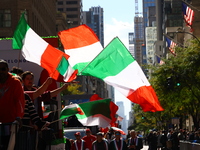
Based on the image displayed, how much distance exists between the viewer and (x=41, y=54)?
9.25m

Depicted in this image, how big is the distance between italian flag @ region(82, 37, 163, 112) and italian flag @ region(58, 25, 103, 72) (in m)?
1.44

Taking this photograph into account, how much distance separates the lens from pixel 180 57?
3725 cm

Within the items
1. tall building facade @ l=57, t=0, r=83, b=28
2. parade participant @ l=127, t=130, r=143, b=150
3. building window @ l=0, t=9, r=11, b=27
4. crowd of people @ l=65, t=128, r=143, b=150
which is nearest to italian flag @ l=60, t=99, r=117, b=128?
crowd of people @ l=65, t=128, r=143, b=150

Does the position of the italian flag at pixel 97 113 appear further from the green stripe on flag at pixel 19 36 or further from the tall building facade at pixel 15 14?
the tall building facade at pixel 15 14

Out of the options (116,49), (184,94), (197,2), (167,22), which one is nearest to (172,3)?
(167,22)

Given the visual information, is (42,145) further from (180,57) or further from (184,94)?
(184,94)

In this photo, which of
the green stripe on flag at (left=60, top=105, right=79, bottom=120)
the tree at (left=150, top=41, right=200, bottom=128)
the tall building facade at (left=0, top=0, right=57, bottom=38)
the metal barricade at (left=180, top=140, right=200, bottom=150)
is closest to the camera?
the green stripe on flag at (left=60, top=105, right=79, bottom=120)

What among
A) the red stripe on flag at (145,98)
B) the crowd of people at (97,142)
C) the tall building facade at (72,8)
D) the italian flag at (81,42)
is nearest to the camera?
the red stripe on flag at (145,98)

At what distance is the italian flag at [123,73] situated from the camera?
9.37 metres

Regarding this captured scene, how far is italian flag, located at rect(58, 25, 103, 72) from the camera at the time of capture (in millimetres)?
11617

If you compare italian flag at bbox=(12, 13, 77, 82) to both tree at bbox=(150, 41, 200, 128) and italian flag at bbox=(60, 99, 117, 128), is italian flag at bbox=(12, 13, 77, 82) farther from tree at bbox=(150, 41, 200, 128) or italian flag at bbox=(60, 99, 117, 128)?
tree at bbox=(150, 41, 200, 128)

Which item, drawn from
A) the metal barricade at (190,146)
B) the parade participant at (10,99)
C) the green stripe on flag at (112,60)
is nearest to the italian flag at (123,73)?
the green stripe on flag at (112,60)

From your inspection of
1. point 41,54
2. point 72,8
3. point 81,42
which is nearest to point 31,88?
point 41,54

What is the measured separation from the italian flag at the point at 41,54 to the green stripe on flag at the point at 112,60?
682 mm
